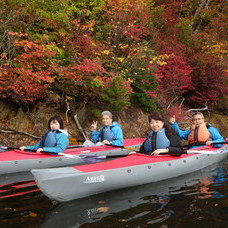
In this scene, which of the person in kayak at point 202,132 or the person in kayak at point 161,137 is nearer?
the person in kayak at point 161,137

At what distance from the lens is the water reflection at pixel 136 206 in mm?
3146

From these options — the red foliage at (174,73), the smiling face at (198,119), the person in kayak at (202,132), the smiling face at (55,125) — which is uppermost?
the red foliage at (174,73)

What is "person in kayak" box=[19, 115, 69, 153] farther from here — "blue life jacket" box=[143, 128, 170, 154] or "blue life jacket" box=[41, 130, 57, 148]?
"blue life jacket" box=[143, 128, 170, 154]

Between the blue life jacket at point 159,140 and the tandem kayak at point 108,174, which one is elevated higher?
the blue life jacket at point 159,140

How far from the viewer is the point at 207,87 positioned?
1547 cm

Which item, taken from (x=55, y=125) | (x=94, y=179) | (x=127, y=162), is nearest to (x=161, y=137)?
(x=127, y=162)

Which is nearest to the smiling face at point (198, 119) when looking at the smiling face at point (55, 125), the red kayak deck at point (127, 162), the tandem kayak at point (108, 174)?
the tandem kayak at point (108, 174)

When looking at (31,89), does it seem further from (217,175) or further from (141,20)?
(141,20)

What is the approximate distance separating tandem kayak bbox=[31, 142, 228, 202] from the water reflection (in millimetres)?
134

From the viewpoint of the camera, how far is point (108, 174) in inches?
165

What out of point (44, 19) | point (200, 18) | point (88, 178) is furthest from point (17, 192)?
point (200, 18)

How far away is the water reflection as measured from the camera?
3.15 meters

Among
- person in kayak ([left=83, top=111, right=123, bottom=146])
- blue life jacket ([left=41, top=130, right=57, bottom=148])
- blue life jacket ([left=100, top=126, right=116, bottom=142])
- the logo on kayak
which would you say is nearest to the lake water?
the logo on kayak

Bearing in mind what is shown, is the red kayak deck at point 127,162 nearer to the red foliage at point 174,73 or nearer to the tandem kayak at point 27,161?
the tandem kayak at point 27,161
